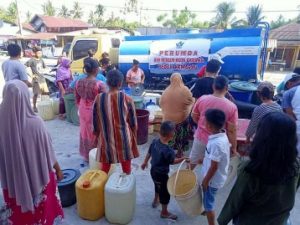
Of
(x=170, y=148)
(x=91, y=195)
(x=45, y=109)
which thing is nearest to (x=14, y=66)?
(x=45, y=109)

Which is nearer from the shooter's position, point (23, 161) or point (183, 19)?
point (23, 161)

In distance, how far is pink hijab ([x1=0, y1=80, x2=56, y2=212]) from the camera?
6.24 ft

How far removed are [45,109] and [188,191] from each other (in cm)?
Result: 489

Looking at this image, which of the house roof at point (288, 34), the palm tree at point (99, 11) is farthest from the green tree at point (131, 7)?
the house roof at point (288, 34)

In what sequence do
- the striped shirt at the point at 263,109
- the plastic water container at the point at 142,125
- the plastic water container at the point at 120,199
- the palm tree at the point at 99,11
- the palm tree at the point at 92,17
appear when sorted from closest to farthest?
the plastic water container at the point at 120,199, the striped shirt at the point at 263,109, the plastic water container at the point at 142,125, the palm tree at the point at 99,11, the palm tree at the point at 92,17

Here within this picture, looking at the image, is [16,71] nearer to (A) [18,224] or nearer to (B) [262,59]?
(A) [18,224]

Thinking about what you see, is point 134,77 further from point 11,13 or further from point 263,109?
point 11,13

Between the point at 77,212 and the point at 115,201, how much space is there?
0.59 metres

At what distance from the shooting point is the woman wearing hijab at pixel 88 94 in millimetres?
3852

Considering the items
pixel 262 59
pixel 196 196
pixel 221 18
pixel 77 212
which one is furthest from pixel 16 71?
pixel 221 18

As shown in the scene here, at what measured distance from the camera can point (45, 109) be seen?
6496mm

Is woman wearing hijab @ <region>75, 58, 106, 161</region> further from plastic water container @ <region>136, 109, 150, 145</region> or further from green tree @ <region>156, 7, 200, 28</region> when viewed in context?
green tree @ <region>156, 7, 200, 28</region>

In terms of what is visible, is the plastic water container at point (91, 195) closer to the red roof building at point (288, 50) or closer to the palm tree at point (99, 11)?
the red roof building at point (288, 50)

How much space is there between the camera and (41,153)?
6.88ft
